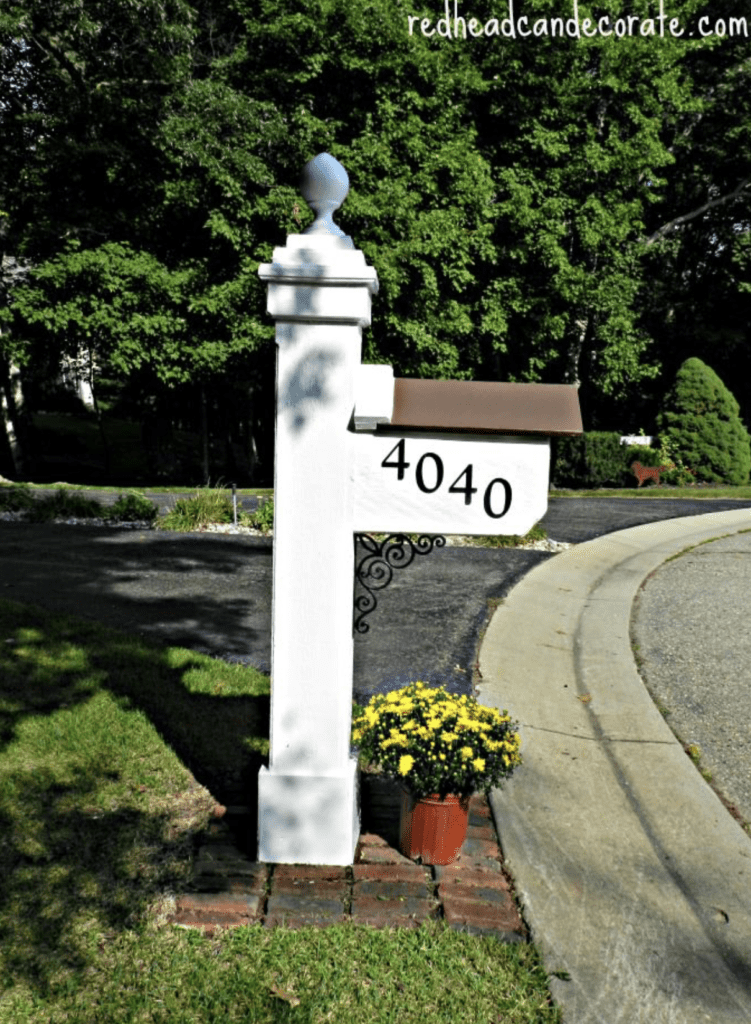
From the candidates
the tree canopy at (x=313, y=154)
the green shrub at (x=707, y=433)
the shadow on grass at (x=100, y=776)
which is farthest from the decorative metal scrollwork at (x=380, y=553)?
the green shrub at (x=707, y=433)

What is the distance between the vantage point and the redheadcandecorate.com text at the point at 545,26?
19797 mm

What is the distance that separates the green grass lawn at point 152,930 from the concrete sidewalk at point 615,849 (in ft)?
1.00

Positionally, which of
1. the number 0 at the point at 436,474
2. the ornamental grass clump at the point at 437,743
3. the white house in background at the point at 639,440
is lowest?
the white house in background at the point at 639,440

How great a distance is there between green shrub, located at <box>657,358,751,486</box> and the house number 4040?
1994 centimetres

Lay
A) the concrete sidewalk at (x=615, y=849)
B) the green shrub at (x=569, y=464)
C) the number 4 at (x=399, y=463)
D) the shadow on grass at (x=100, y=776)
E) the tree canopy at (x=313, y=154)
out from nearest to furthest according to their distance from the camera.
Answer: the concrete sidewalk at (x=615, y=849) → the shadow on grass at (x=100, y=776) → the number 4 at (x=399, y=463) → the tree canopy at (x=313, y=154) → the green shrub at (x=569, y=464)

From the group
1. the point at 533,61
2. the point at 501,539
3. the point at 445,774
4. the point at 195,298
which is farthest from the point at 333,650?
the point at 533,61

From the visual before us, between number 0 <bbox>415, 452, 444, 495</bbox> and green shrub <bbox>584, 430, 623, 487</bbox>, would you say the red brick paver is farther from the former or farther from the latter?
green shrub <bbox>584, 430, 623, 487</bbox>

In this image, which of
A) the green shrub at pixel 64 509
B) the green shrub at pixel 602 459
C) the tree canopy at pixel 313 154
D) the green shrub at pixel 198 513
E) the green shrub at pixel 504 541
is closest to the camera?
the green shrub at pixel 504 541

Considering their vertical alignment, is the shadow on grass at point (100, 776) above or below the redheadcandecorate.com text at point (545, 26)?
below

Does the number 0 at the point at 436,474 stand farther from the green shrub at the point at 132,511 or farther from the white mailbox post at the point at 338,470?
the green shrub at the point at 132,511

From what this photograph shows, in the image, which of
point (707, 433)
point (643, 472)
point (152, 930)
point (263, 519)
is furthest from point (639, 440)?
point (152, 930)

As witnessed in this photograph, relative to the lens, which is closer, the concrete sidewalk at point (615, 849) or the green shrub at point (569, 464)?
the concrete sidewalk at point (615, 849)

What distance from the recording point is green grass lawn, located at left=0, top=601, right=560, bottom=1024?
2.96 meters

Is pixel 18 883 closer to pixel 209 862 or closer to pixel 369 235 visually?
pixel 209 862
